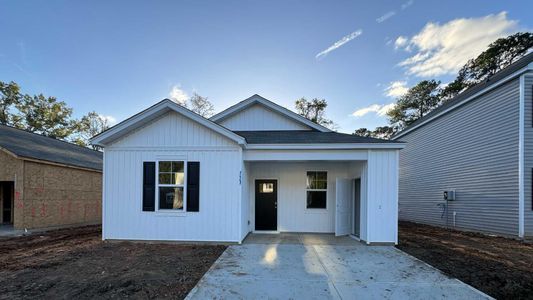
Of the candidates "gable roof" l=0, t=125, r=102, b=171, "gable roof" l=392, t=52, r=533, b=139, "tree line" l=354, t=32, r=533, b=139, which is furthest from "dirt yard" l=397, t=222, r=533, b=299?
"gable roof" l=0, t=125, r=102, b=171

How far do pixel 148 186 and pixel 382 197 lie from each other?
7248 mm

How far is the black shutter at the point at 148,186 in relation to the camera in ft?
26.2

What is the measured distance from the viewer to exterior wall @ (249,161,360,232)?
33.2ft

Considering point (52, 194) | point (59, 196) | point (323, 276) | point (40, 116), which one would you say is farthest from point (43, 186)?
point (40, 116)

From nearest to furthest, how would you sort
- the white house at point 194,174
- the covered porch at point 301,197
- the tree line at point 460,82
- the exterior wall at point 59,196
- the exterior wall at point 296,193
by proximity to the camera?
the white house at point 194,174, the covered porch at point 301,197, the exterior wall at point 296,193, the exterior wall at point 59,196, the tree line at point 460,82

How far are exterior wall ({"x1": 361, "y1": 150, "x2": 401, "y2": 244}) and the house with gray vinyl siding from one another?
4.92 metres

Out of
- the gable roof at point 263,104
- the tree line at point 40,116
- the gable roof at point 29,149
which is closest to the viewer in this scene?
the gable roof at point 29,149

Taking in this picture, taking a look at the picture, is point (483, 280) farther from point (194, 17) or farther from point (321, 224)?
point (194, 17)

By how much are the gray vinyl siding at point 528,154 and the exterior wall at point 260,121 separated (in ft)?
25.5

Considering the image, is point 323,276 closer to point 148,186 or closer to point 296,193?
point 296,193

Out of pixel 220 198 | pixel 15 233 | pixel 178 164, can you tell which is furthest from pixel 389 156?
pixel 15 233

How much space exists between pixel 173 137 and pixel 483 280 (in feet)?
27.0

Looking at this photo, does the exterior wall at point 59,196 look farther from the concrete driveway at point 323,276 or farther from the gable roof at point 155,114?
the concrete driveway at point 323,276

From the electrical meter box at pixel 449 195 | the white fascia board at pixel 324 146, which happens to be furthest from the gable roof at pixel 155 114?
the electrical meter box at pixel 449 195
